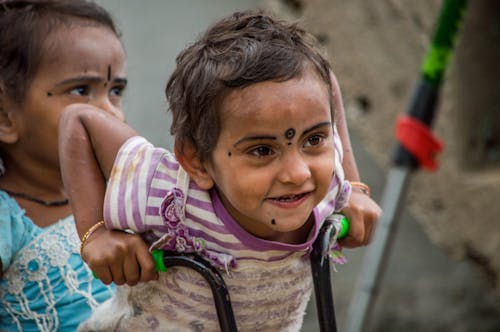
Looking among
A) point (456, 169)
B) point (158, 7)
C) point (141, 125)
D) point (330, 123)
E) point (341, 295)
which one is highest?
point (330, 123)

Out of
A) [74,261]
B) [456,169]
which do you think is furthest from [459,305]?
[74,261]

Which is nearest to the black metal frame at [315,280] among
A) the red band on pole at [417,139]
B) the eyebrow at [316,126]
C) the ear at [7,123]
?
the eyebrow at [316,126]

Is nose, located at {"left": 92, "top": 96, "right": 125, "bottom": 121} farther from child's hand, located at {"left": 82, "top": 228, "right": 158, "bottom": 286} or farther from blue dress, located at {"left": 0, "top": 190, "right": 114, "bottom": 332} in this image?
child's hand, located at {"left": 82, "top": 228, "right": 158, "bottom": 286}

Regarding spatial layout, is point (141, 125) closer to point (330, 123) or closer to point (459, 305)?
point (459, 305)

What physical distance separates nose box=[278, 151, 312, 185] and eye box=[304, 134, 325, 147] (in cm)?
4

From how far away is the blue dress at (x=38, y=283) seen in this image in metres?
2.00

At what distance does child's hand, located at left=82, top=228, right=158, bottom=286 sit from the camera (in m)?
1.51

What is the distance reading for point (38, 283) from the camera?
2.01 m

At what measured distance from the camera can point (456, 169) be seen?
3479 millimetres

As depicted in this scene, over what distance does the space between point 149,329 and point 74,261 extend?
46 cm

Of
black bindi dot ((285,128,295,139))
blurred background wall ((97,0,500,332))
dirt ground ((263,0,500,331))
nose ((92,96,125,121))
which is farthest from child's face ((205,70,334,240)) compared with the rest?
dirt ground ((263,0,500,331))

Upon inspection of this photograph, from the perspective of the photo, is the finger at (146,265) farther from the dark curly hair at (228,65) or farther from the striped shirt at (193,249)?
the dark curly hair at (228,65)

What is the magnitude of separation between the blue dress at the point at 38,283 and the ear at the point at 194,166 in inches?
25.6

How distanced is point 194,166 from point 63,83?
63 cm
